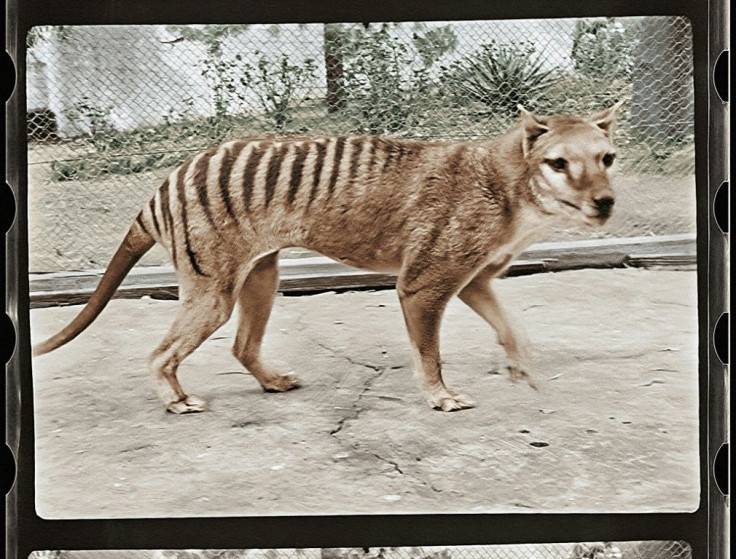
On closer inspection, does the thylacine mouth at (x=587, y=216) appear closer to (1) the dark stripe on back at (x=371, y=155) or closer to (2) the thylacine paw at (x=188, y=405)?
(1) the dark stripe on back at (x=371, y=155)

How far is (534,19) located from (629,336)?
2.15 feet

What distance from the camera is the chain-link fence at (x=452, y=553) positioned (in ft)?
5.86

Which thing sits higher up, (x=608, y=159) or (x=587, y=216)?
(x=608, y=159)

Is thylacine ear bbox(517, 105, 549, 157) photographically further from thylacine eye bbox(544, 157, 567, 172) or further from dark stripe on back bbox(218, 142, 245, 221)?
dark stripe on back bbox(218, 142, 245, 221)

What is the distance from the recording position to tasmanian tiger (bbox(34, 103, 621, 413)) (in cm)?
173

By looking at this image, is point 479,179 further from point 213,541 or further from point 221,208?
point 213,541

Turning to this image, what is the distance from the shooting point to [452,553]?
5.92ft

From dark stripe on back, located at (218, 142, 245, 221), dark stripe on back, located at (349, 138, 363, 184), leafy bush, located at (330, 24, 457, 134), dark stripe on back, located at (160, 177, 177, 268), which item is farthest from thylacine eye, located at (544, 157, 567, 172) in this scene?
dark stripe on back, located at (160, 177, 177, 268)

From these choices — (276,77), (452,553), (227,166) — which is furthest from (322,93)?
(452,553)

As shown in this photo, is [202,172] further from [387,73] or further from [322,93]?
[387,73]

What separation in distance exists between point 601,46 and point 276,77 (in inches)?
25.3

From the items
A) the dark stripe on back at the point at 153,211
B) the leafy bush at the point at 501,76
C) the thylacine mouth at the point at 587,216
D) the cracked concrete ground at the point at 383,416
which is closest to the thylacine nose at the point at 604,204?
the thylacine mouth at the point at 587,216

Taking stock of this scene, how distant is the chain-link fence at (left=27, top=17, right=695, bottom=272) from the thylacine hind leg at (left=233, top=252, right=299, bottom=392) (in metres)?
0.27

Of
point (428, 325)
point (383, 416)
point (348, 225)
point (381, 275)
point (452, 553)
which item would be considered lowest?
point (452, 553)
